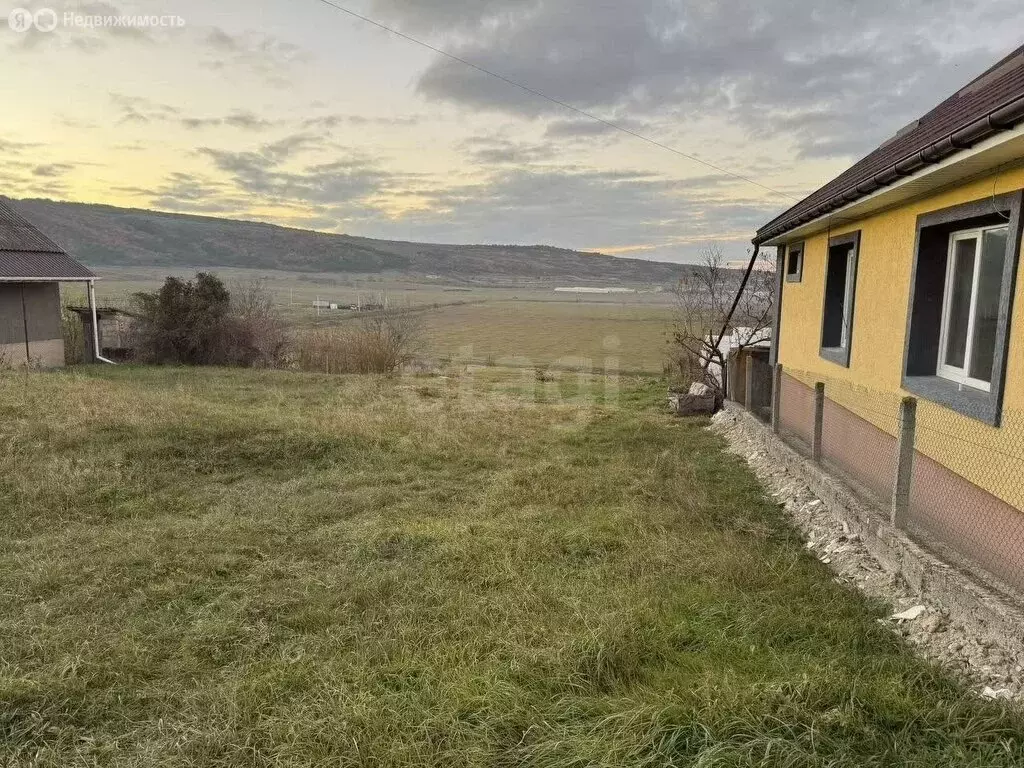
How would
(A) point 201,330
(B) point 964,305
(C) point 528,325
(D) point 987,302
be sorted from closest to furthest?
1. (D) point 987,302
2. (B) point 964,305
3. (A) point 201,330
4. (C) point 528,325

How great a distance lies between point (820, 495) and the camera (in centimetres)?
617

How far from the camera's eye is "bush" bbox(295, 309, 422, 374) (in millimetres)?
21109

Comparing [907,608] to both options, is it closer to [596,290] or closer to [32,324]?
[32,324]

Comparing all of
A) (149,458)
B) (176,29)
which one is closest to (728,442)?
(149,458)

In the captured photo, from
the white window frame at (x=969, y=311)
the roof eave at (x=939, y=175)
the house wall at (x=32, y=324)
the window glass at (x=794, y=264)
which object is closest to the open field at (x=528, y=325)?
the house wall at (x=32, y=324)

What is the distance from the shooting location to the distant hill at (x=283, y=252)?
102875 millimetres

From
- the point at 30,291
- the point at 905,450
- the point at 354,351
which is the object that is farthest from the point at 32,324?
the point at 905,450

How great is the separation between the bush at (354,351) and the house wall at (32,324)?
22.4 feet

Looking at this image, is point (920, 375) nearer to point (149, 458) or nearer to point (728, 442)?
point (728, 442)

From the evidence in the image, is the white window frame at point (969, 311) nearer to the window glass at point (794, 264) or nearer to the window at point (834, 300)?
the window at point (834, 300)

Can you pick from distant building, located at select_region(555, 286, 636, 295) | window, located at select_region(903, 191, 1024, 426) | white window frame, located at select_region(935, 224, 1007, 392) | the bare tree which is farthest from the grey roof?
distant building, located at select_region(555, 286, 636, 295)

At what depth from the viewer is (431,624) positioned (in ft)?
13.0

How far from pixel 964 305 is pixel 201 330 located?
806 inches

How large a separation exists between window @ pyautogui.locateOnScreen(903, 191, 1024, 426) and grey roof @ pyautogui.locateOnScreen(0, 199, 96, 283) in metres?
19.5
